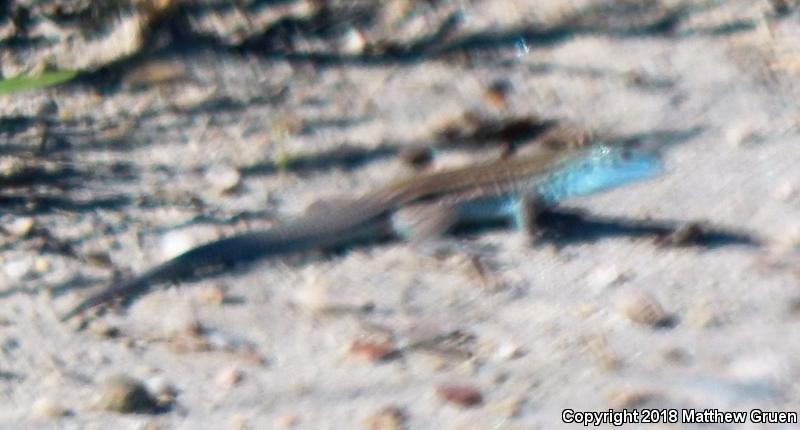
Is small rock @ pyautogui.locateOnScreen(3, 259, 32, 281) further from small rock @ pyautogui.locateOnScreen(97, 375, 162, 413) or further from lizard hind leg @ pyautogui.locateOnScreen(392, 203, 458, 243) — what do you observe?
lizard hind leg @ pyautogui.locateOnScreen(392, 203, 458, 243)

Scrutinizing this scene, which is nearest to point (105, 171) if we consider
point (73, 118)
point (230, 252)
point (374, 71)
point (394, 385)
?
point (73, 118)

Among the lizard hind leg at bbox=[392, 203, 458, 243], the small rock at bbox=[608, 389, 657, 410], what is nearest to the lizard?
the lizard hind leg at bbox=[392, 203, 458, 243]

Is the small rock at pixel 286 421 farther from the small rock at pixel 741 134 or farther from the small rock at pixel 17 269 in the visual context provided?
the small rock at pixel 741 134

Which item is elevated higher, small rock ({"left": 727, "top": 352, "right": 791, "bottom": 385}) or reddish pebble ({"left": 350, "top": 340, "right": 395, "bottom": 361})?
reddish pebble ({"left": 350, "top": 340, "right": 395, "bottom": 361})

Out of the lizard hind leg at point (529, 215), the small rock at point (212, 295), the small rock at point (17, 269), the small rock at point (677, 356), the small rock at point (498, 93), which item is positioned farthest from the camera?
the small rock at point (498, 93)

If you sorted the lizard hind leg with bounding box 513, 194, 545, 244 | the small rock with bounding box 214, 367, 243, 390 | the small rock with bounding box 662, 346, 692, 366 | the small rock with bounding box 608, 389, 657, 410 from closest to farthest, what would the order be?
the small rock with bounding box 608, 389, 657, 410 → the small rock with bounding box 662, 346, 692, 366 → the small rock with bounding box 214, 367, 243, 390 → the lizard hind leg with bounding box 513, 194, 545, 244

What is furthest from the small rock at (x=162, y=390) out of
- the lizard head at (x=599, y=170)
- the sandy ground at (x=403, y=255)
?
the lizard head at (x=599, y=170)

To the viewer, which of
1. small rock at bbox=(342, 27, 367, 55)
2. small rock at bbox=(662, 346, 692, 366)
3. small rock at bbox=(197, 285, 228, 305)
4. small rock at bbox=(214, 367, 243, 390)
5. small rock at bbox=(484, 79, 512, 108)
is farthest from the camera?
small rock at bbox=(342, 27, 367, 55)
